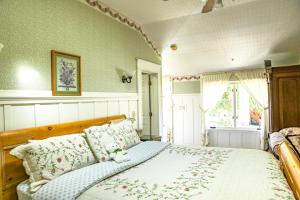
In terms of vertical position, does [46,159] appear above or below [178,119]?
above

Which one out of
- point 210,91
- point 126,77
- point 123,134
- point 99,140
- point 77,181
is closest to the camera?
point 77,181

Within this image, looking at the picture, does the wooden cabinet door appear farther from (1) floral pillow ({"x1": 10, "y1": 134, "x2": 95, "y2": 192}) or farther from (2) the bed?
(1) floral pillow ({"x1": 10, "y1": 134, "x2": 95, "y2": 192})

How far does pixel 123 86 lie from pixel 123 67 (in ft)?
0.96

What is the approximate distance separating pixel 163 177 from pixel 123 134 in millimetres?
860

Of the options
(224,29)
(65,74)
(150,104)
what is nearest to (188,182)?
(65,74)

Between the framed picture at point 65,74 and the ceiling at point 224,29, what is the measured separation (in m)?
1.04

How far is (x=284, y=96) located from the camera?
3416mm

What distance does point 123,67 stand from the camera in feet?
10.4

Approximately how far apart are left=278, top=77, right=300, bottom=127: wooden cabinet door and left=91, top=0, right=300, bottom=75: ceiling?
0.71m

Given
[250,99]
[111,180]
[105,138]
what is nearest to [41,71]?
[105,138]

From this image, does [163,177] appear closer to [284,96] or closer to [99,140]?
[99,140]

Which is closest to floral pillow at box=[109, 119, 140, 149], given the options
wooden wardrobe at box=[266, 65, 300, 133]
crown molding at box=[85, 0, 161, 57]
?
crown molding at box=[85, 0, 161, 57]

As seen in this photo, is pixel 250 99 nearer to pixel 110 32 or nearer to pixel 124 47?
pixel 124 47

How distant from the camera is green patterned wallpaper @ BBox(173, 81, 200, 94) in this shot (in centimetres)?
556
